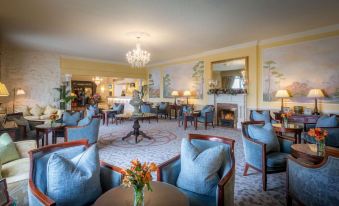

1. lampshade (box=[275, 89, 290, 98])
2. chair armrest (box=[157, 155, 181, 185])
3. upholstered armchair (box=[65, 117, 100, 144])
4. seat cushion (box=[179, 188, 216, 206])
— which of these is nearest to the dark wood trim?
chair armrest (box=[157, 155, 181, 185])

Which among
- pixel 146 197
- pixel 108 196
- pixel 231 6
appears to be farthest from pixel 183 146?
pixel 231 6

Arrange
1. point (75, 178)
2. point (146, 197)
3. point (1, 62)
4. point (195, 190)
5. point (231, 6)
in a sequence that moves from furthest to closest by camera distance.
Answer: point (1, 62)
point (231, 6)
point (195, 190)
point (75, 178)
point (146, 197)

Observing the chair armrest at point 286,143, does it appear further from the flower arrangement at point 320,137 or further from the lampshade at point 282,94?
the lampshade at point 282,94

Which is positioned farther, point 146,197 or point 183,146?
point 183,146

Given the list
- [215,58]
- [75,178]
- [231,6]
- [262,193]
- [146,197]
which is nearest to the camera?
[146,197]

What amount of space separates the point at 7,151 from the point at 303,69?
7.23 meters

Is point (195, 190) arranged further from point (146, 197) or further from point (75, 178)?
point (75, 178)

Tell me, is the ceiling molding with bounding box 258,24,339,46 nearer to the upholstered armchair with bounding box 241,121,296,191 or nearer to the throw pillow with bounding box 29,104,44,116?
the upholstered armchair with bounding box 241,121,296,191

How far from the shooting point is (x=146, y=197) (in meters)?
1.53

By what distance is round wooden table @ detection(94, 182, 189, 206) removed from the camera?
A: 1454 millimetres

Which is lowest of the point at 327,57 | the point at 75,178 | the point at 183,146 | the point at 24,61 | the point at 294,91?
the point at 75,178

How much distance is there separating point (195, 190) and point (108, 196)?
801 millimetres

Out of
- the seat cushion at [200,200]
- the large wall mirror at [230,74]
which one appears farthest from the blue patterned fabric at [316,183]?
the large wall mirror at [230,74]

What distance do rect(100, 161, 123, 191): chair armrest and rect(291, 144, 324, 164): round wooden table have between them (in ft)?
7.14
